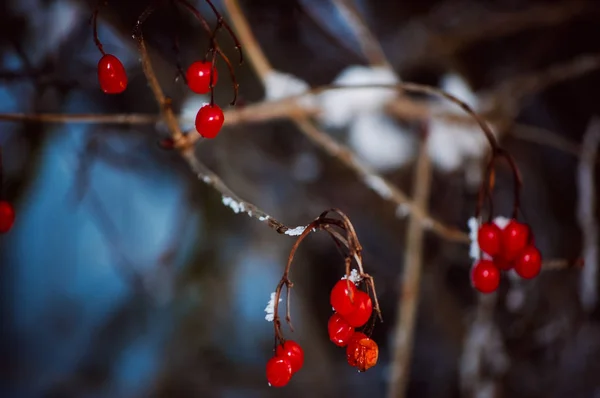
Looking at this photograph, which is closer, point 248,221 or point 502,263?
point 502,263

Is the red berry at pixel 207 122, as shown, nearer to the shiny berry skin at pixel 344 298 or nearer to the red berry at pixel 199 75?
the red berry at pixel 199 75

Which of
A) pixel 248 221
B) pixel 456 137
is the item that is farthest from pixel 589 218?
pixel 248 221

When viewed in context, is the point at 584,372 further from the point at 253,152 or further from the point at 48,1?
the point at 48,1

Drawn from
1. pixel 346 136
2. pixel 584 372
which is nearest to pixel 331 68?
pixel 346 136

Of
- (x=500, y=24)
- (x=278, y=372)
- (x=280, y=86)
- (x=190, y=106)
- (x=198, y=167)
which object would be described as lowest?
(x=278, y=372)

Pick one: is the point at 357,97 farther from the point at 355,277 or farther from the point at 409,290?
the point at 355,277
